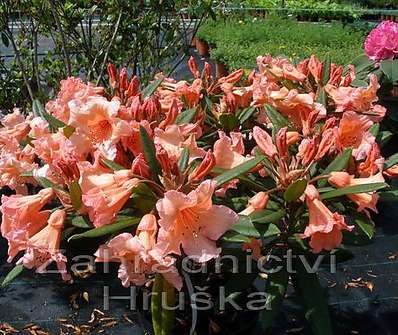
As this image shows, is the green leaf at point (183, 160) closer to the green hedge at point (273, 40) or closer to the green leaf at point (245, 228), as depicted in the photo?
the green leaf at point (245, 228)

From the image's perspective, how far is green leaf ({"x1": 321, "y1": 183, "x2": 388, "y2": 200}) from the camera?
1.48 metres

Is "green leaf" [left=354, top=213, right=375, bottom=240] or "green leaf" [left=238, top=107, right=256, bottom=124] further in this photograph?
"green leaf" [left=238, top=107, right=256, bottom=124]

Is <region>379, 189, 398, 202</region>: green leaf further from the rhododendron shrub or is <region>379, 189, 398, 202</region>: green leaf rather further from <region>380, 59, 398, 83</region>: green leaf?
<region>380, 59, 398, 83</region>: green leaf

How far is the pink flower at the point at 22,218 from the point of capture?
150 centimetres

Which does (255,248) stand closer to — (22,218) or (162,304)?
(162,304)

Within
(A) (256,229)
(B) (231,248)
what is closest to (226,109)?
(B) (231,248)

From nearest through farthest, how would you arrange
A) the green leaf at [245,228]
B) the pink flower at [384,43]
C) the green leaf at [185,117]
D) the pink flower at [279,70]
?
the green leaf at [245,228]
the green leaf at [185,117]
the pink flower at [279,70]
the pink flower at [384,43]

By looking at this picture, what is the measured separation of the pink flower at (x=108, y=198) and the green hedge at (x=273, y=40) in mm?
6075

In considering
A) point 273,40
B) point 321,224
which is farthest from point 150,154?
point 273,40

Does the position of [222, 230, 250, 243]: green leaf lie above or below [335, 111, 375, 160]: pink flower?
below

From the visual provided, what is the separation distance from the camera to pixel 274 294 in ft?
5.49

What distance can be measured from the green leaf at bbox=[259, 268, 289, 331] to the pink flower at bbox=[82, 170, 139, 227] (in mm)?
509

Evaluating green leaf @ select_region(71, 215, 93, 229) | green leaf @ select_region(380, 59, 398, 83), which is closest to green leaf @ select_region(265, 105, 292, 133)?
green leaf @ select_region(71, 215, 93, 229)

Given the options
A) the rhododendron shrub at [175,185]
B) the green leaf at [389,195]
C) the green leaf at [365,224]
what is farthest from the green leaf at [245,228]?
the green leaf at [389,195]
